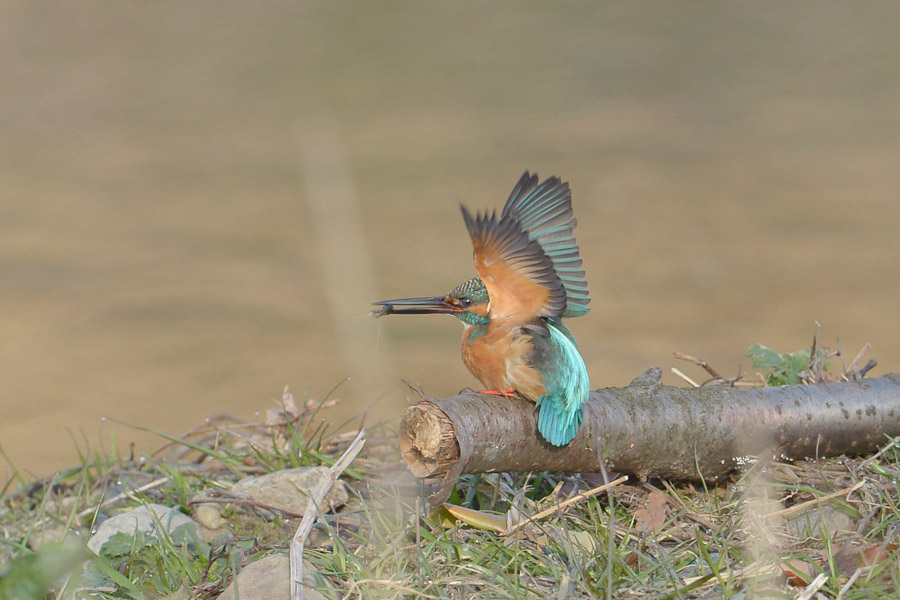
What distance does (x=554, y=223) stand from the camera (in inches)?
102

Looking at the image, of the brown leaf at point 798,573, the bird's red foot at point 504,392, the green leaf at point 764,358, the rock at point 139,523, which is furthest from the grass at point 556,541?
the green leaf at point 764,358

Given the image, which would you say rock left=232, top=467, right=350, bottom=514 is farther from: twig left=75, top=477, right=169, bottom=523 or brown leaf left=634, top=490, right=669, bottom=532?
brown leaf left=634, top=490, right=669, bottom=532

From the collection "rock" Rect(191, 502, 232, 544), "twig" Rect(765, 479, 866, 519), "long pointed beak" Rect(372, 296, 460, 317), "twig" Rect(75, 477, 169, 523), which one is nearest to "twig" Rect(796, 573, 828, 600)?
"twig" Rect(765, 479, 866, 519)

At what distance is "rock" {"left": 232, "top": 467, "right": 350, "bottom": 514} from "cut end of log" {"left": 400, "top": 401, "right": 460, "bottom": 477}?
0.61 metres

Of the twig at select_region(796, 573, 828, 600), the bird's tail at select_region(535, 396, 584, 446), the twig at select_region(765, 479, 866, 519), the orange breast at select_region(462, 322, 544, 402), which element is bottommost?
the twig at select_region(765, 479, 866, 519)

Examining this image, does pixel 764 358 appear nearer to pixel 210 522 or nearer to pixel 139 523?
pixel 210 522

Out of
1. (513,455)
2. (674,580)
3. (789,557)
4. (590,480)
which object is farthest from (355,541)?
(789,557)

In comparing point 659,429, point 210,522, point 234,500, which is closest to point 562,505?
point 659,429

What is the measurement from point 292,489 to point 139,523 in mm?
468

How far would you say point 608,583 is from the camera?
85.7 inches

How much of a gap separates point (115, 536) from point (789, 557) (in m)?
1.82

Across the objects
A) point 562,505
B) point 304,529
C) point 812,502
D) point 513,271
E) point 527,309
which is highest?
point 513,271

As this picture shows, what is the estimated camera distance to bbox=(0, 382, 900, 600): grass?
2270 millimetres

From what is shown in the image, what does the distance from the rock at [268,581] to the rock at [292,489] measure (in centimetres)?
54
